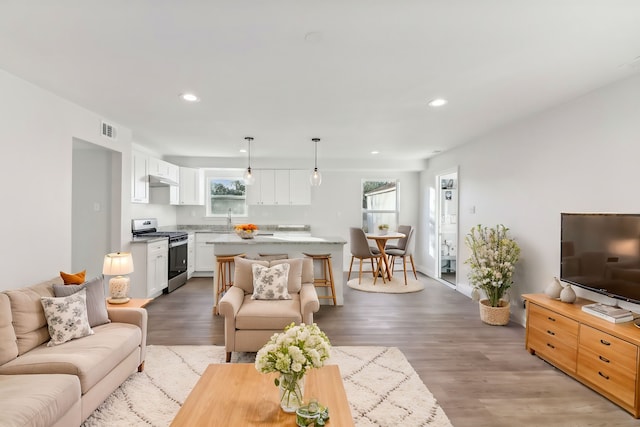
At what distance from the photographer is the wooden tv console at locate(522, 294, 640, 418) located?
2.38 metres

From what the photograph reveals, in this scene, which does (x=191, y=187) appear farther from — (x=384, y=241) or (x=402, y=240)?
(x=402, y=240)

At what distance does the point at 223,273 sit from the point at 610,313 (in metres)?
4.17

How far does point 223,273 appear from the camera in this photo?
15.8 feet

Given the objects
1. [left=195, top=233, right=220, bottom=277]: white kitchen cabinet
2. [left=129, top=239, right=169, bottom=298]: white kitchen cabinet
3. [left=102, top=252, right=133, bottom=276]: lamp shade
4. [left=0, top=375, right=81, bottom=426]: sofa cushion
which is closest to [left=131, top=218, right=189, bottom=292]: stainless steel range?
[left=129, top=239, right=169, bottom=298]: white kitchen cabinet

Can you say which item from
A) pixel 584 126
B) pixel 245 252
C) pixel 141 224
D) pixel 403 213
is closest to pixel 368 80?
pixel 584 126

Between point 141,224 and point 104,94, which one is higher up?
point 104,94

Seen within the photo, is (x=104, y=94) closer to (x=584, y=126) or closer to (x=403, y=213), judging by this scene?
(x=584, y=126)

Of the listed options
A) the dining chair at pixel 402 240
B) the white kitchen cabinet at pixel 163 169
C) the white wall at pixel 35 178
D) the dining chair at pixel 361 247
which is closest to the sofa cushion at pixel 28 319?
the white wall at pixel 35 178

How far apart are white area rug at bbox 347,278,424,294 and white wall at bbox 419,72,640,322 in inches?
44.6

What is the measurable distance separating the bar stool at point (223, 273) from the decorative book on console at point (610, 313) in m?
3.76

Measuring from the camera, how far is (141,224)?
5734mm

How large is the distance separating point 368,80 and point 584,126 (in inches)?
85.6

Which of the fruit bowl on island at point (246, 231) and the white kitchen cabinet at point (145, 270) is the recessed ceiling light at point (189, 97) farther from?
the white kitchen cabinet at point (145, 270)

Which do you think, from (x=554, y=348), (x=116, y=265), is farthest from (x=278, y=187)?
(x=554, y=348)
